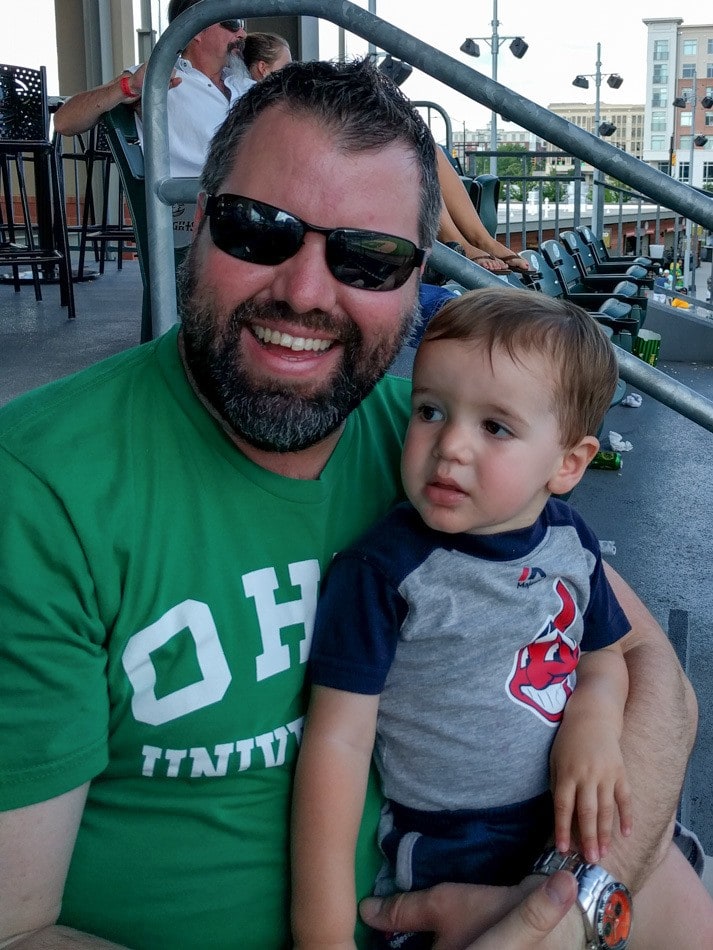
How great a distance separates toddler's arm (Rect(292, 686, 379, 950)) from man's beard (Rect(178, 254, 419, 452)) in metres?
0.33

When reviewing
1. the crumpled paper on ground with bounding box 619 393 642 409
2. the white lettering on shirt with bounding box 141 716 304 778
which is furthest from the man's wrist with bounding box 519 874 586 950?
the crumpled paper on ground with bounding box 619 393 642 409

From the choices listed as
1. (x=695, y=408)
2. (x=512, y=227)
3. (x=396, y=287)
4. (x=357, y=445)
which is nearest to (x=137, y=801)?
(x=357, y=445)

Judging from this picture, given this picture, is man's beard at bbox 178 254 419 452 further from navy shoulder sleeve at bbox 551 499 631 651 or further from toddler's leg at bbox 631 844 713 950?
toddler's leg at bbox 631 844 713 950

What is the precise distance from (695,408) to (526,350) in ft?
1.78

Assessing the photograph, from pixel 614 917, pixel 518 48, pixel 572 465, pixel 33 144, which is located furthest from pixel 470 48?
pixel 614 917

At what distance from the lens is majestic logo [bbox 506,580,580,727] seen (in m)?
1.33

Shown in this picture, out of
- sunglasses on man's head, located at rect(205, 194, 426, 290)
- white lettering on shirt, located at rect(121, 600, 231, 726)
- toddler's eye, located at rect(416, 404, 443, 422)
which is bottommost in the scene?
white lettering on shirt, located at rect(121, 600, 231, 726)

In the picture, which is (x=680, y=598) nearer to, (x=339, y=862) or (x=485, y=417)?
(x=485, y=417)

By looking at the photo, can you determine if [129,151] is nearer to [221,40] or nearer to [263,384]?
[221,40]

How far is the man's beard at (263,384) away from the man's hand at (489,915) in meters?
0.59

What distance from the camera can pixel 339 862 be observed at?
1.19 meters

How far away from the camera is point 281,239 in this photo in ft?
4.16

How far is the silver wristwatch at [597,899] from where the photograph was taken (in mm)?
1235

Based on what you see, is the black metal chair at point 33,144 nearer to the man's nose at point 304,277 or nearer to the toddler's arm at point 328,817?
the man's nose at point 304,277
